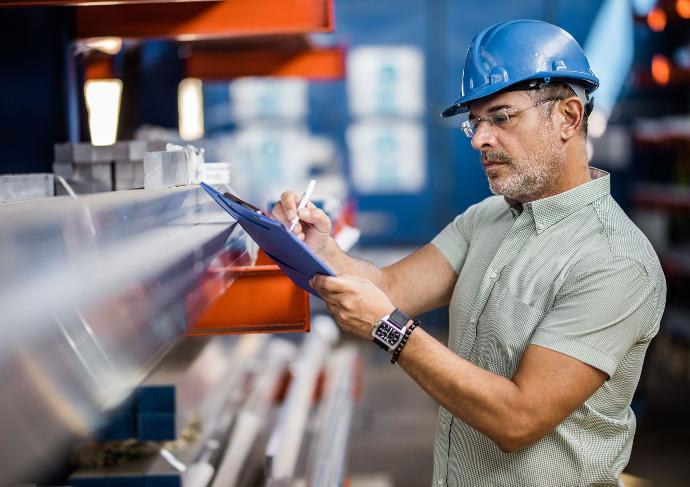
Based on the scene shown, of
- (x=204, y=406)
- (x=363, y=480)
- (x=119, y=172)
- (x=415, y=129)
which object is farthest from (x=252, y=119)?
(x=119, y=172)

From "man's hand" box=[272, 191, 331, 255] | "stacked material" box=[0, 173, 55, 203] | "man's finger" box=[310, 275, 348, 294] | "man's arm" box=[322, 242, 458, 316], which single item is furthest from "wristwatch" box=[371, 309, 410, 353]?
"stacked material" box=[0, 173, 55, 203]

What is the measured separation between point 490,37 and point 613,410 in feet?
2.96

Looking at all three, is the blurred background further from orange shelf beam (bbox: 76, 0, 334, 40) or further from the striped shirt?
the striped shirt

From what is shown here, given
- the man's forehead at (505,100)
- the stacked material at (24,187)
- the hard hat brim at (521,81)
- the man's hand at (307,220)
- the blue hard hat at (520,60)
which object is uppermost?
the blue hard hat at (520,60)

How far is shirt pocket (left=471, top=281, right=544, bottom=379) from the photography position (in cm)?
194

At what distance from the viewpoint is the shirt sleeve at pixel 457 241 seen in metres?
2.40

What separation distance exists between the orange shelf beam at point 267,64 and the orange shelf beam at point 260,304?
9.60ft

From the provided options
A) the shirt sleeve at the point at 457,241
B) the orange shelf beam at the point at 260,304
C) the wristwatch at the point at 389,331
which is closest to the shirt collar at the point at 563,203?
the shirt sleeve at the point at 457,241

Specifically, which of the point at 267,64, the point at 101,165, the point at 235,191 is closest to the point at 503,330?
the point at 235,191

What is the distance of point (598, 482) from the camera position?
1957 mm

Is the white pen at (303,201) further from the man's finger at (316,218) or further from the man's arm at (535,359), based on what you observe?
the man's arm at (535,359)

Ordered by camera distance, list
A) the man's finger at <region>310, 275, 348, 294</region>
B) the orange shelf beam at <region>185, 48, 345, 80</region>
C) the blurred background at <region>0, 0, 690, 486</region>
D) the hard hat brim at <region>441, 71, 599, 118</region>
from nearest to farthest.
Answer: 1. the blurred background at <region>0, 0, 690, 486</region>
2. the man's finger at <region>310, 275, 348, 294</region>
3. the hard hat brim at <region>441, 71, 599, 118</region>
4. the orange shelf beam at <region>185, 48, 345, 80</region>

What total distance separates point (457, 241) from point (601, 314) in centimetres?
64

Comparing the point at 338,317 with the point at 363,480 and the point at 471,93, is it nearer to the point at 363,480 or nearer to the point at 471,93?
the point at 471,93
